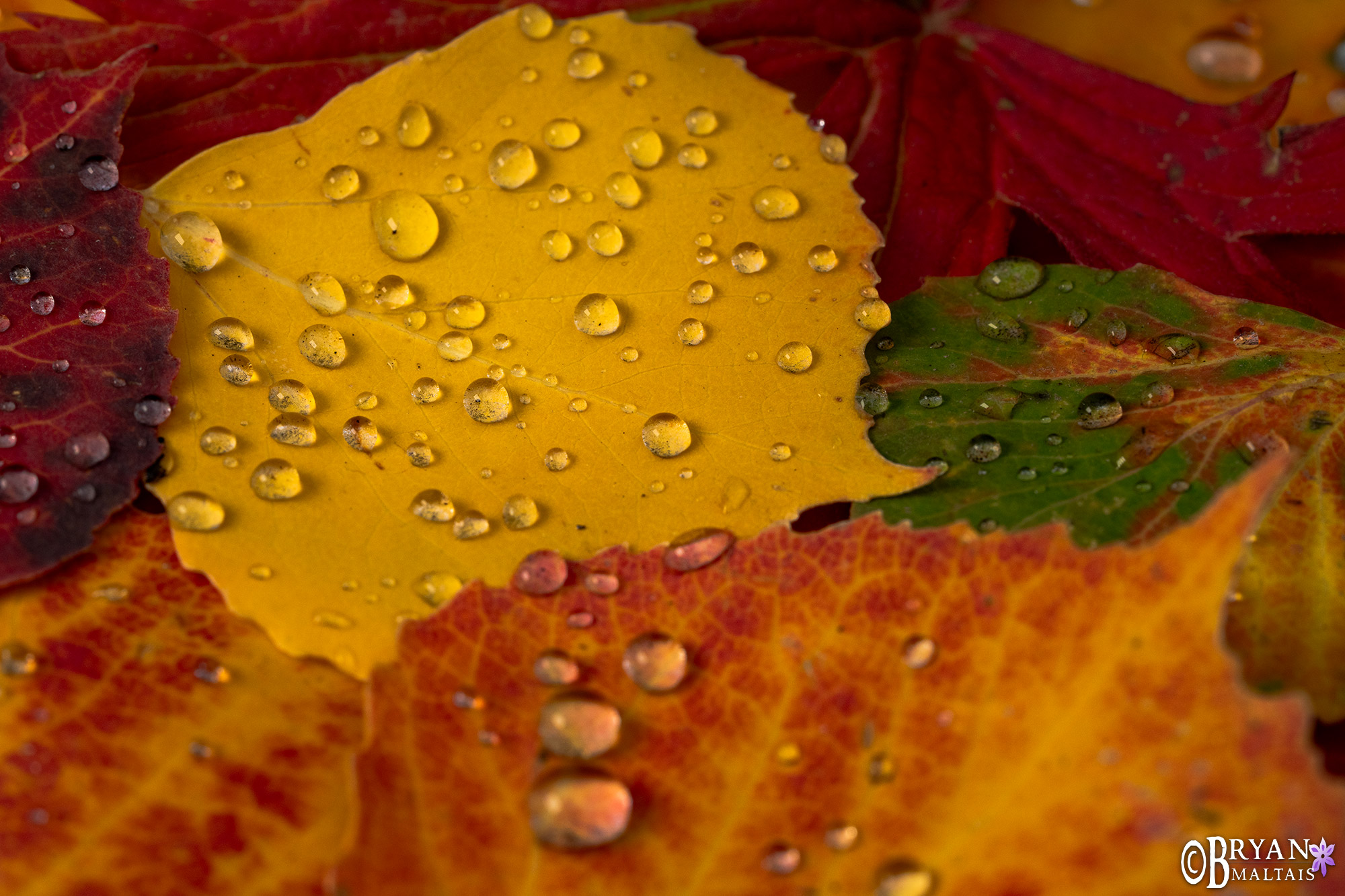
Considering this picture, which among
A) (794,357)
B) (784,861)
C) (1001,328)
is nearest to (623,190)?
(794,357)

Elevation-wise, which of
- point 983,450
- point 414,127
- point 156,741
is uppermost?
point 414,127

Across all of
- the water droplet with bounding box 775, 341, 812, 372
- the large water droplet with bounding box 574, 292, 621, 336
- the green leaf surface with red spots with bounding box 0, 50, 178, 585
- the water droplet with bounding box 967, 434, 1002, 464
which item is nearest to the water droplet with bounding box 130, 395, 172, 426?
the green leaf surface with red spots with bounding box 0, 50, 178, 585

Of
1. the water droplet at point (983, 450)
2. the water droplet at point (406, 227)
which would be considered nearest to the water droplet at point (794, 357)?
the water droplet at point (983, 450)

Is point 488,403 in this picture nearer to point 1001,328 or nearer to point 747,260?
point 747,260

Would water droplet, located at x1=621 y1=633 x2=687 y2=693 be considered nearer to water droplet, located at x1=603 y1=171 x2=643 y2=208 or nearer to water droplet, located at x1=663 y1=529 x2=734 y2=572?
water droplet, located at x1=663 y1=529 x2=734 y2=572

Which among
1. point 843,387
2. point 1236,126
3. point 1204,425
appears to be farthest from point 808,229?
point 1236,126

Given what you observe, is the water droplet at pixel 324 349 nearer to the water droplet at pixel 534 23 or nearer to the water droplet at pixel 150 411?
the water droplet at pixel 150 411
